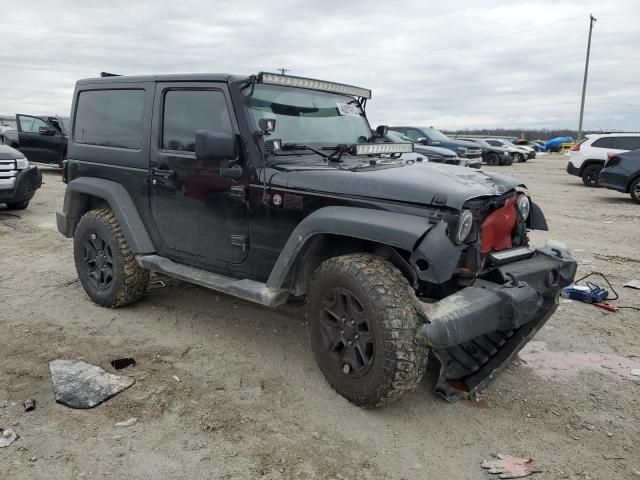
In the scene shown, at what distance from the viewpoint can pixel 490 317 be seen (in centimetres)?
298

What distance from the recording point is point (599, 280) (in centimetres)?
602

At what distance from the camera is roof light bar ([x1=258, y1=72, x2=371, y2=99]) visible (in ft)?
12.6

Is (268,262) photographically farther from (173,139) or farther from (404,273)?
(173,139)

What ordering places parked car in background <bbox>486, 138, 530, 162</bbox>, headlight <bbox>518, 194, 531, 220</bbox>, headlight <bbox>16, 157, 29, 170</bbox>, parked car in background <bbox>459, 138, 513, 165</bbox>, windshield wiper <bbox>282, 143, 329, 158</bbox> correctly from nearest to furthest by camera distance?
1. headlight <bbox>518, 194, 531, 220</bbox>
2. windshield wiper <bbox>282, 143, 329, 158</bbox>
3. headlight <bbox>16, 157, 29, 170</bbox>
4. parked car in background <bbox>459, 138, 513, 165</bbox>
5. parked car in background <bbox>486, 138, 530, 162</bbox>

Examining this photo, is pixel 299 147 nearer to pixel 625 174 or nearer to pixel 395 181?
pixel 395 181

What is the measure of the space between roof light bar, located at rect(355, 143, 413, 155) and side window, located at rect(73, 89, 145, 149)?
1832 millimetres

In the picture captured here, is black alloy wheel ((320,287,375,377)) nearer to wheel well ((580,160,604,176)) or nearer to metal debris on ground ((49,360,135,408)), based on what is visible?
metal debris on ground ((49,360,135,408))

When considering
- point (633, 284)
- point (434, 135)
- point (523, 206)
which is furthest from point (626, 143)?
point (523, 206)

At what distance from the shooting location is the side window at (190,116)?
13.0 ft

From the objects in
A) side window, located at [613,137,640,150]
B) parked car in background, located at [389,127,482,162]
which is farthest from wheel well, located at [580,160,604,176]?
parked car in background, located at [389,127,482,162]

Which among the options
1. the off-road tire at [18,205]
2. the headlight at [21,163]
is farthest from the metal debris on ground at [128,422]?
the off-road tire at [18,205]

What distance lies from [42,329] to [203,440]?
7.36 ft

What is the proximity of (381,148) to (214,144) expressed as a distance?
4.75 feet

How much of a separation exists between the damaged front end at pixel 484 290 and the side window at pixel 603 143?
1355 centimetres
